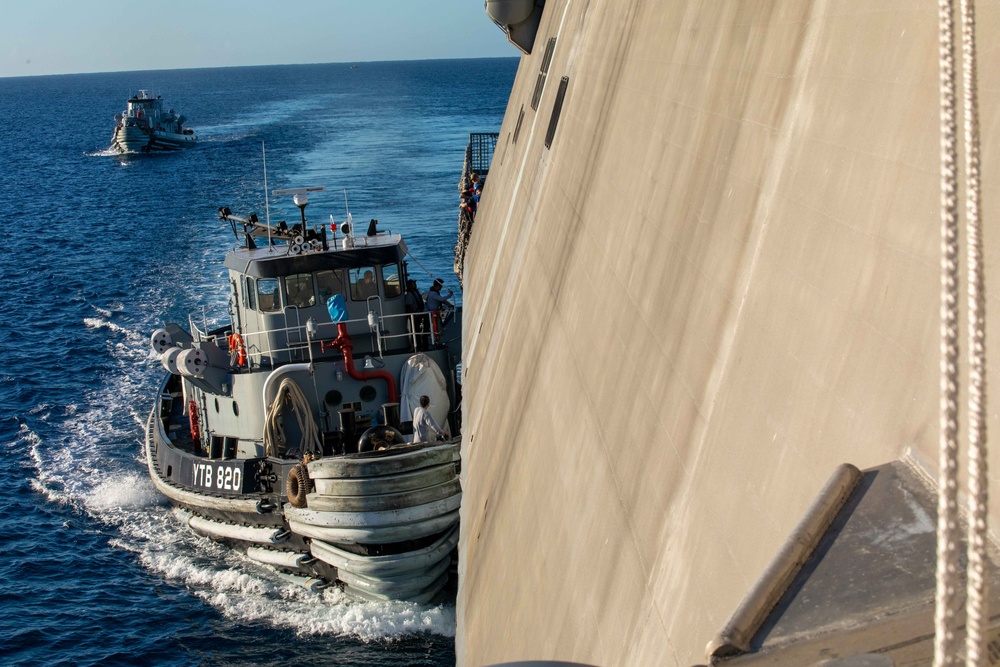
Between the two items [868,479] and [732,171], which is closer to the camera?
[868,479]

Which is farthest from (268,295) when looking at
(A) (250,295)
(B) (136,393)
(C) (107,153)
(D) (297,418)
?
(C) (107,153)

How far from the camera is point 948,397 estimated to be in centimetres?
178

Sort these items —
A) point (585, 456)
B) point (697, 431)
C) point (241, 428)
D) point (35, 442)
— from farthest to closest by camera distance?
point (35, 442), point (241, 428), point (585, 456), point (697, 431)

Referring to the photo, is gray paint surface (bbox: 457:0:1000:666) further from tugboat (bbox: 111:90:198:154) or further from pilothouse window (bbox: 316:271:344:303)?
tugboat (bbox: 111:90:198:154)

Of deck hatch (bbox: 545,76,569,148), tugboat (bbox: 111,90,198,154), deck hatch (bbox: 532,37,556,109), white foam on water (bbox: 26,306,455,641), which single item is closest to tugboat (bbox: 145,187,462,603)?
white foam on water (bbox: 26,306,455,641)

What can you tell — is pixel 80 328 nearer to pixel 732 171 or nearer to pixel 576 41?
pixel 576 41

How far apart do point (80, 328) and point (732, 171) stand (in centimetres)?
3304

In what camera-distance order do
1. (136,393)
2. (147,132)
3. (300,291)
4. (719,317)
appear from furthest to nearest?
(147,132) → (136,393) → (300,291) → (719,317)

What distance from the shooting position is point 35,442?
24.1 m

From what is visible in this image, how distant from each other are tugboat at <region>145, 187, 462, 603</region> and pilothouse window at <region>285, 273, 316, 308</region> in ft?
0.06

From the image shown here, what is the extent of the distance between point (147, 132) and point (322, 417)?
76881 mm

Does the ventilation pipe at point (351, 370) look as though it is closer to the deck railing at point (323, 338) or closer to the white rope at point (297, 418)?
the deck railing at point (323, 338)

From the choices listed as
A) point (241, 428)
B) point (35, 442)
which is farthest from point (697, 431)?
point (35, 442)

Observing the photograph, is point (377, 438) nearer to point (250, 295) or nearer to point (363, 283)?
point (363, 283)
